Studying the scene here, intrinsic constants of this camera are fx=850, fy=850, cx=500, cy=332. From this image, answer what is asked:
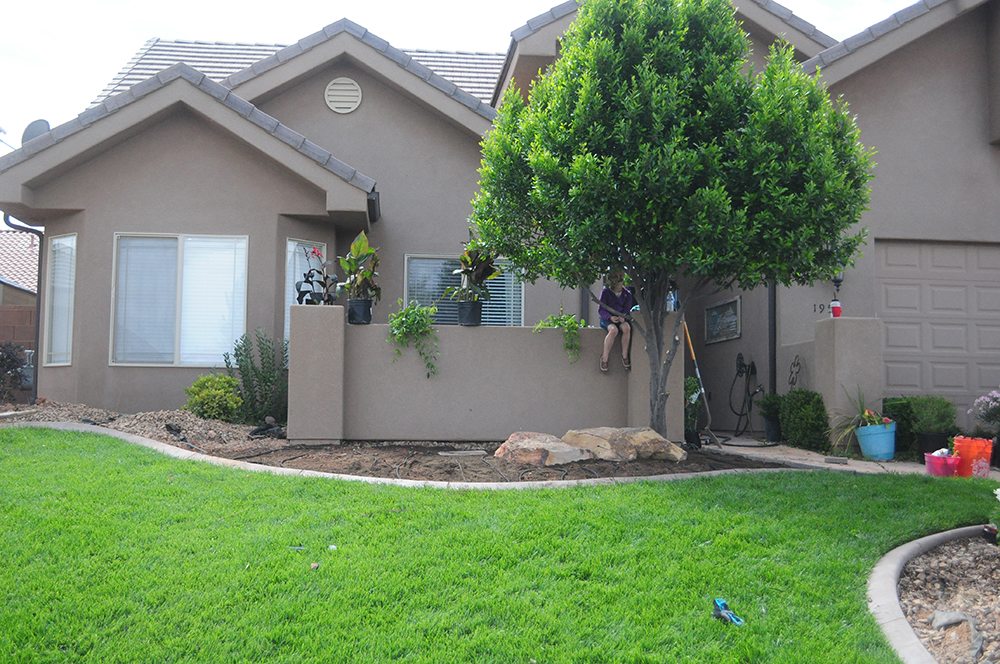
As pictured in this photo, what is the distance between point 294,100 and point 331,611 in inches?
373

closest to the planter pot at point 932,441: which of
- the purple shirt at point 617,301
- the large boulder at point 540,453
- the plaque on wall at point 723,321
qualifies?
the purple shirt at point 617,301

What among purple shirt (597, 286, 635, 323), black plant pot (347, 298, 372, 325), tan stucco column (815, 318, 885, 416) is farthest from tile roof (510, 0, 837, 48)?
black plant pot (347, 298, 372, 325)

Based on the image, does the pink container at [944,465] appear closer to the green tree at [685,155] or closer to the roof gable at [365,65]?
the green tree at [685,155]

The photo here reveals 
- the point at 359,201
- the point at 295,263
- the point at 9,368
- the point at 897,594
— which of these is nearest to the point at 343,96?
the point at 359,201

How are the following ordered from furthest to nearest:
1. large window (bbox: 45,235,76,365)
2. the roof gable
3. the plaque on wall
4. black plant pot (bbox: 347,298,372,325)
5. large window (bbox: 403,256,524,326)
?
the plaque on wall < large window (bbox: 403,256,524,326) < the roof gable < large window (bbox: 45,235,76,365) < black plant pot (bbox: 347,298,372,325)

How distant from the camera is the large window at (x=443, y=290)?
11867 mm

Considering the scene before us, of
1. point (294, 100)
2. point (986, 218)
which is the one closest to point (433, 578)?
point (294, 100)

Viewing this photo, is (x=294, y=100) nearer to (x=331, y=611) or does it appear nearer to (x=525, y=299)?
(x=525, y=299)

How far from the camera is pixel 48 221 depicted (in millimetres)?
11109

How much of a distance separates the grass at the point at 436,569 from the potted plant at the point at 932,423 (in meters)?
3.26

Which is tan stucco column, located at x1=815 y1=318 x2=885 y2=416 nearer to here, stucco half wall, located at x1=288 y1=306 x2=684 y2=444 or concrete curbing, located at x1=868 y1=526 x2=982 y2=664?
stucco half wall, located at x1=288 y1=306 x2=684 y2=444

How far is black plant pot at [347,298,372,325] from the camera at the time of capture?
8.88 meters

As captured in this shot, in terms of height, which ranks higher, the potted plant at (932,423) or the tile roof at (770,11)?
the tile roof at (770,11)

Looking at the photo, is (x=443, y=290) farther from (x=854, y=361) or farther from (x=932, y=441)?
(x=932, y=441)
